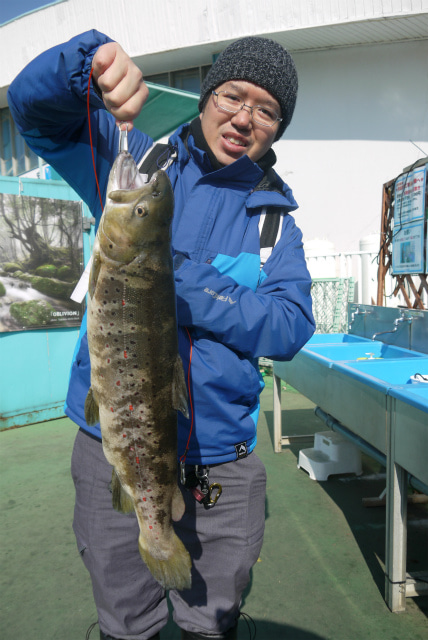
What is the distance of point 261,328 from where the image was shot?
5.77 ft

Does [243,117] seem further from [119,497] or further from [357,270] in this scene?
[357,270]

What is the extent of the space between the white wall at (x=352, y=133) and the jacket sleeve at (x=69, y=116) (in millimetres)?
9454

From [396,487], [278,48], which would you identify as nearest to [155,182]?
[278,48]

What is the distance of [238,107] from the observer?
2.05 metres

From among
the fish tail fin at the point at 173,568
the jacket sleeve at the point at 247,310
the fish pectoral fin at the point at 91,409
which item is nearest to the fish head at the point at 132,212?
the jacket sleeve at the point at 247,310

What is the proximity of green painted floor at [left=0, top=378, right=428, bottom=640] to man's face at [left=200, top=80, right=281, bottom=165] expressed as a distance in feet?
8.59

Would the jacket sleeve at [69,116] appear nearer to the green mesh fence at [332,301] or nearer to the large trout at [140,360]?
the large trout at [140,360]

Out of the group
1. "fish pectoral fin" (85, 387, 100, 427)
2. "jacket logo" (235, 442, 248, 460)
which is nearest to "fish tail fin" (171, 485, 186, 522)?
"jacket logo" (235, 442, 248, 460)

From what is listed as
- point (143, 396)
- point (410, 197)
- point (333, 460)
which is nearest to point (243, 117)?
point (143, 396)

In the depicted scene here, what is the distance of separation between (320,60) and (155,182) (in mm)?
10947

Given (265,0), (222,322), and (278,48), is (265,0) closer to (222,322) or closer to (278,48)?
(278,48)

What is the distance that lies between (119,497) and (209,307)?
0.79 metres

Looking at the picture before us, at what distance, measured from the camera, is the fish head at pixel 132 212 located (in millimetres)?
1521

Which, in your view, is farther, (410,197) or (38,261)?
(38,261)
